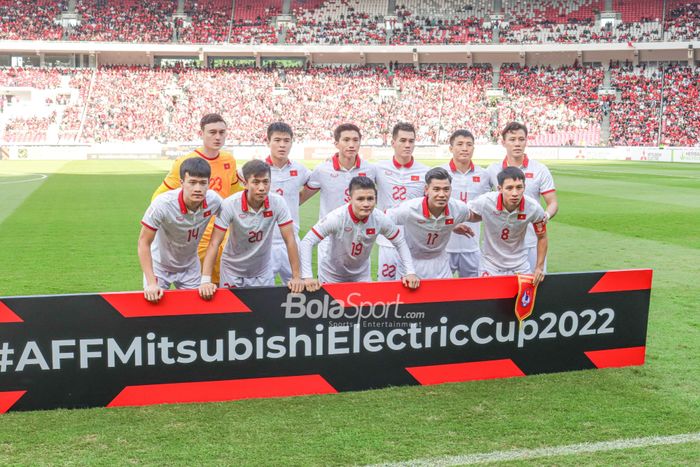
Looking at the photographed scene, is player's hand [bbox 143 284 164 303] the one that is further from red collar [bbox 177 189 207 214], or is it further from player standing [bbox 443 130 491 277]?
player standing [bbox 443 130 491 277]

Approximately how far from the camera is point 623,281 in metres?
5.65

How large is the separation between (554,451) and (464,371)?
134 cm

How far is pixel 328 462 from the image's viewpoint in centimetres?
399

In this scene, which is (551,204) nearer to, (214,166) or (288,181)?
(288,181)

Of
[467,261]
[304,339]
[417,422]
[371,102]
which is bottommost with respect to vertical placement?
[417,422]

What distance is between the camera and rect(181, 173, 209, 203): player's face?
5.30m

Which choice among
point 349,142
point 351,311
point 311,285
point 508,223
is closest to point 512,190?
point 508,223

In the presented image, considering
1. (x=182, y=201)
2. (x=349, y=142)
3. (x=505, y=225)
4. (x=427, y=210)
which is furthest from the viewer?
(x=349, y=142)

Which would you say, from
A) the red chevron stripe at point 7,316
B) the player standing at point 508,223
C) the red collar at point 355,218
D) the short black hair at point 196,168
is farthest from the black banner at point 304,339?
the short black hair at point 196,168

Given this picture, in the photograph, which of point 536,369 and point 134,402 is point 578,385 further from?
point 134,402

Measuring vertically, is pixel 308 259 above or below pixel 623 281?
above

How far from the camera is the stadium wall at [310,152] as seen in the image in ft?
136

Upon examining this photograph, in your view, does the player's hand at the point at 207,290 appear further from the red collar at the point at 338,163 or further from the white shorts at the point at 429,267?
the red collar at the point at 338,163

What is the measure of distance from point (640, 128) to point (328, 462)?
48.6 metres
